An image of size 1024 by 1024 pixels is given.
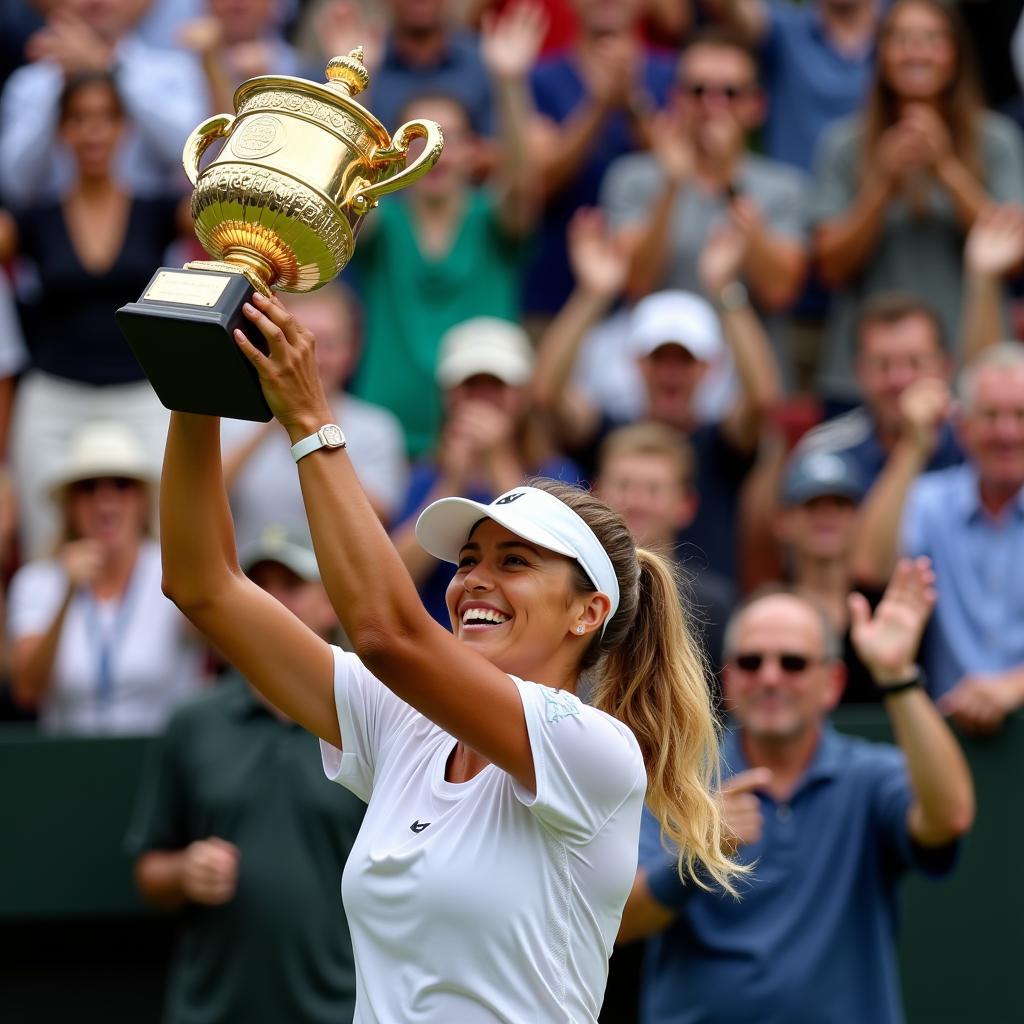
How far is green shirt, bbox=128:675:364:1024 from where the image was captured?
5254mm

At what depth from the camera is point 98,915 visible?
611cm

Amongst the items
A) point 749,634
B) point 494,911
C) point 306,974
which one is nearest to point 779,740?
point 749,634

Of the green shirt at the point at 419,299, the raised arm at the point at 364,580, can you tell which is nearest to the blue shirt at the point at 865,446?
the green shirt at the point at 419,299

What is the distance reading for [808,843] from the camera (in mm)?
5082

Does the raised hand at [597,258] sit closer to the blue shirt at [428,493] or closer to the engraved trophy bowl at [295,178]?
the blue shirt at [428,493]

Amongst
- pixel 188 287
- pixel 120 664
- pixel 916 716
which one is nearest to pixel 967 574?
pixel 916 716

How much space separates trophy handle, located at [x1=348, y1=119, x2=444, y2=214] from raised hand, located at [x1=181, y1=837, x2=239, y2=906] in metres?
2.60

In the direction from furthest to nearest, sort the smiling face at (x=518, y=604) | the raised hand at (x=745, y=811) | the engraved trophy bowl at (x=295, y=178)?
the raised hand at (x=745, y=811) < the smiling face at (x=518, y=604) < the engraved trophy bowl at (x=295, y=178)

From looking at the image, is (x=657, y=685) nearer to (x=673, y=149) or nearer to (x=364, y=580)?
(x=364, y=580)

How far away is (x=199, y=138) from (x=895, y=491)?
3.69 meters

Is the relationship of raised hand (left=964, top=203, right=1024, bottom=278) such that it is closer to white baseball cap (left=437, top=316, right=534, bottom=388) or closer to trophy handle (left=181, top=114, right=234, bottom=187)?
white baseball cap (left=437, top=316, right=534, bottom=388)

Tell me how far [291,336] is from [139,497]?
3.75 meters

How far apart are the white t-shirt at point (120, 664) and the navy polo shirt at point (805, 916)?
1.92m

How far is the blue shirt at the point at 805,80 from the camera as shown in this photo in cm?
852
